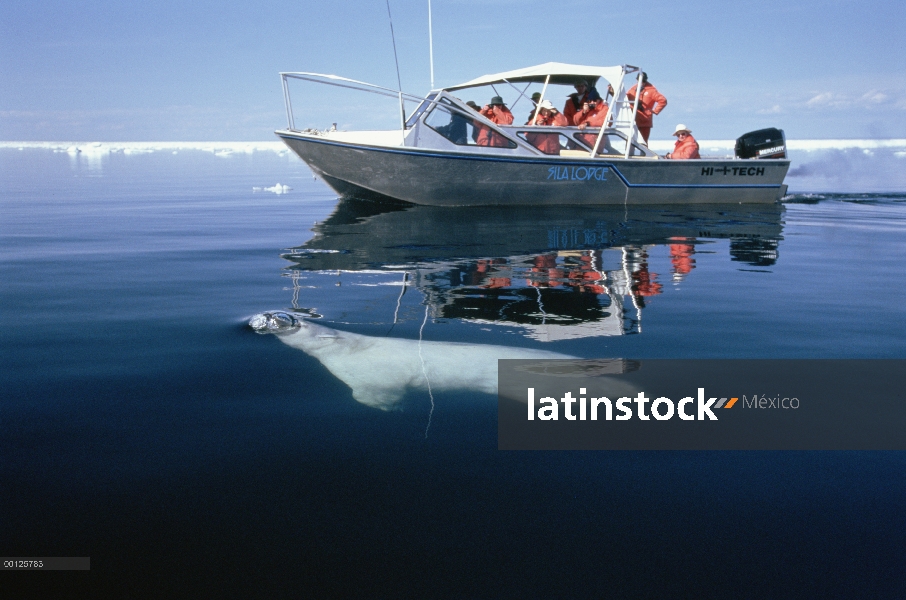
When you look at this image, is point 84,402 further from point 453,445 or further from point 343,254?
point 343,254

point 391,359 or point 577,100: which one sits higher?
point 577,100

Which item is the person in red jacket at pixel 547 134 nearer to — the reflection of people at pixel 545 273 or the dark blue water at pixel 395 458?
the reflection of people at pixel 545 273

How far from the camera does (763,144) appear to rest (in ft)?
49.1

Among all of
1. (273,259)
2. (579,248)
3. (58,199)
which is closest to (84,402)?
(273,259)

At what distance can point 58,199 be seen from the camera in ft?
55.5

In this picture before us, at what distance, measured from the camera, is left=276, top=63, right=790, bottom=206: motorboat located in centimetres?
1307

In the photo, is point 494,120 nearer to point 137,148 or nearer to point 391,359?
point 391,359

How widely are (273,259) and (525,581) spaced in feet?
22.1

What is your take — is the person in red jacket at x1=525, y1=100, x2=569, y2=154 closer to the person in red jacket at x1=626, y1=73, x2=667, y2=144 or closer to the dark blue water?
the person in red jacket at x1=626, y1=73, x2=667, y2=144

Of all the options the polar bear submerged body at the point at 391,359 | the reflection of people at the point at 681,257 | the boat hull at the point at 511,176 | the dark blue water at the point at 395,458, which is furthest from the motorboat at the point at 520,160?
the polar bear submerged body at the point at 391,359

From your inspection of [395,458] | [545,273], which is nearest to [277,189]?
[545,273]

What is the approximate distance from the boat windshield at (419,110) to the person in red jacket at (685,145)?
A: 5.40 metres

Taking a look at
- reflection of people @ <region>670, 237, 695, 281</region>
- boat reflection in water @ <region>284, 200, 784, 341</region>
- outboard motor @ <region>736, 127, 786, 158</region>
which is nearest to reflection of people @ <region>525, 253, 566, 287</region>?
boat reflection in water @ <region>284, 200, 784, 341</region>

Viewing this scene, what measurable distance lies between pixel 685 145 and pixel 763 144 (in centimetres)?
183
